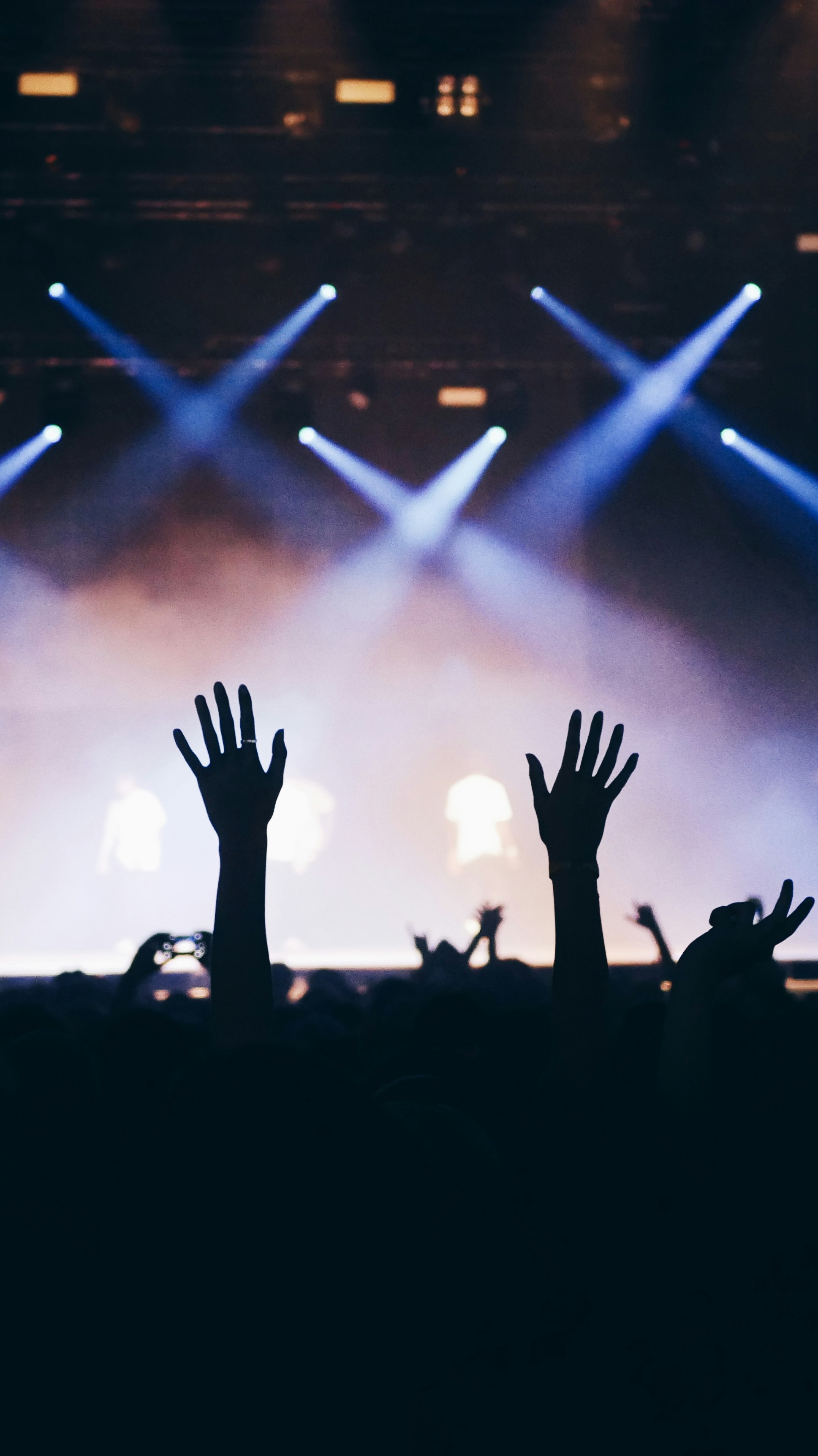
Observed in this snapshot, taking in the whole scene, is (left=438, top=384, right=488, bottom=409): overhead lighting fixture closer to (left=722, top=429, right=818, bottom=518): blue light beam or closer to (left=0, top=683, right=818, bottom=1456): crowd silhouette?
(left=722, top=429, right=818, bottom=518): blue light beam

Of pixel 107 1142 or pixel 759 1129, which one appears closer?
pixel 107 1142

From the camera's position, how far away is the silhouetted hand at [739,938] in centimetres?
132

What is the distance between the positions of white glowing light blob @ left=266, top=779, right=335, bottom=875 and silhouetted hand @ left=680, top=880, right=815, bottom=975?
25.2 ft

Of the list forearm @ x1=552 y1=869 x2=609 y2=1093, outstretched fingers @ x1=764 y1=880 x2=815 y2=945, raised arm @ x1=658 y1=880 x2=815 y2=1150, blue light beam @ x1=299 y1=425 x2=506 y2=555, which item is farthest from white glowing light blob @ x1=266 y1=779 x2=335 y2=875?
raised arm @ x1=658 y1=880 x2=815 y2=1150

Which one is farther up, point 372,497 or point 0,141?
point 0,141

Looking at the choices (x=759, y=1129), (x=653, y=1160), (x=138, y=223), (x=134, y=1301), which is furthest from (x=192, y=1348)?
(x=138, y=223)

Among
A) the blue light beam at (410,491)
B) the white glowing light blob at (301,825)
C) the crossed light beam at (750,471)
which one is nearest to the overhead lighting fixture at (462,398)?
the blue light beam at (410,491)

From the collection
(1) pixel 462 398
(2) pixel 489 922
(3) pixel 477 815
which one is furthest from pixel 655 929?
(1) pixel 462 398

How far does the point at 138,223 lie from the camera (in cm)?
928

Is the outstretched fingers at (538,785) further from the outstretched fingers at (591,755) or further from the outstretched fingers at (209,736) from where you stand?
the outstretched fingers at (209,736)

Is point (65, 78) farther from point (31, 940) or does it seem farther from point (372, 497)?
point (31, 940)

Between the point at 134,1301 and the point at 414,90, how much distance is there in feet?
29.4

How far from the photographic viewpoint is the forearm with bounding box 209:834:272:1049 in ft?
4.94

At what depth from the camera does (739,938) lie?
1371mm
